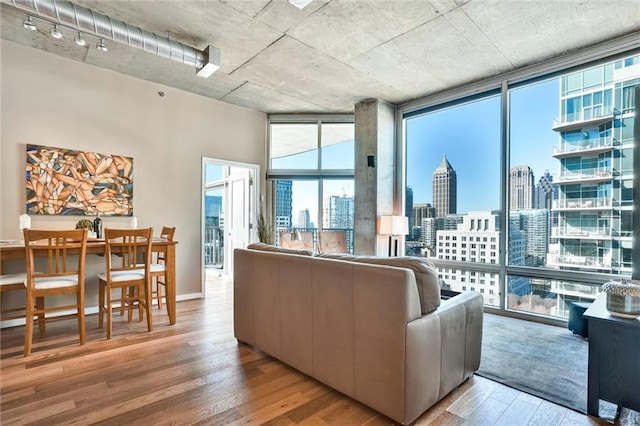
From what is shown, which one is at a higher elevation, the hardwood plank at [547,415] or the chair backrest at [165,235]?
the chair backrest at [165,235]

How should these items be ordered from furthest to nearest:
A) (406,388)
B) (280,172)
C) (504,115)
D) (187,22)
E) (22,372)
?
(280,172) → (504,115) → (187,22) → (22,372) → (406,388)

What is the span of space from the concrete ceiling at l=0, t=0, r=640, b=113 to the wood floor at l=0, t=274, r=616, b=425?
2.98 meters

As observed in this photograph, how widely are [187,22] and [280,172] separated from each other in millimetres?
2967

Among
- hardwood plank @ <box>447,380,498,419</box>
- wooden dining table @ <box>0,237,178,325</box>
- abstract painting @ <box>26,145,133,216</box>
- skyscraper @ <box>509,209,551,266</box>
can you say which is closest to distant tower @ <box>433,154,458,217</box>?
skyscraper @ <box>509,209,551,266</box>

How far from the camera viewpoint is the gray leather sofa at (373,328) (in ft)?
5.59

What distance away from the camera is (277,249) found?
265cm

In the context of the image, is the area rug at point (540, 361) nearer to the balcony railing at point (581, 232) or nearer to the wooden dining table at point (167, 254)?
the balcony railing at point (581, 232)

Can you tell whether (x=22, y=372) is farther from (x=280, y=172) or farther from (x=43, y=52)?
(x=280, y=172)

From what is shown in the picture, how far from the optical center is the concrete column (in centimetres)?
503

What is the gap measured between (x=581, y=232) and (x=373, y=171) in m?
2.68

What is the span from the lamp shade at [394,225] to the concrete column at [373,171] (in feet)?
0.60

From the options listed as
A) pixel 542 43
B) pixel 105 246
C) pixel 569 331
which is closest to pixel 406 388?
pixel 569 331

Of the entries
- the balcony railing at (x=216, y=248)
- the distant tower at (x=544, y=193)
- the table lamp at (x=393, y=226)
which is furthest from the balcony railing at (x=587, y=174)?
the balcony railing at (x=216, y=248)

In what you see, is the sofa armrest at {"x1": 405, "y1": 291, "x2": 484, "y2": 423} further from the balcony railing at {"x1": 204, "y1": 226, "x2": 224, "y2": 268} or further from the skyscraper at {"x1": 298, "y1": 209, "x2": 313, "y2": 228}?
the balcony railing at {"x1": 204, "y1": 226, "x2": 224, "y2": 268}
